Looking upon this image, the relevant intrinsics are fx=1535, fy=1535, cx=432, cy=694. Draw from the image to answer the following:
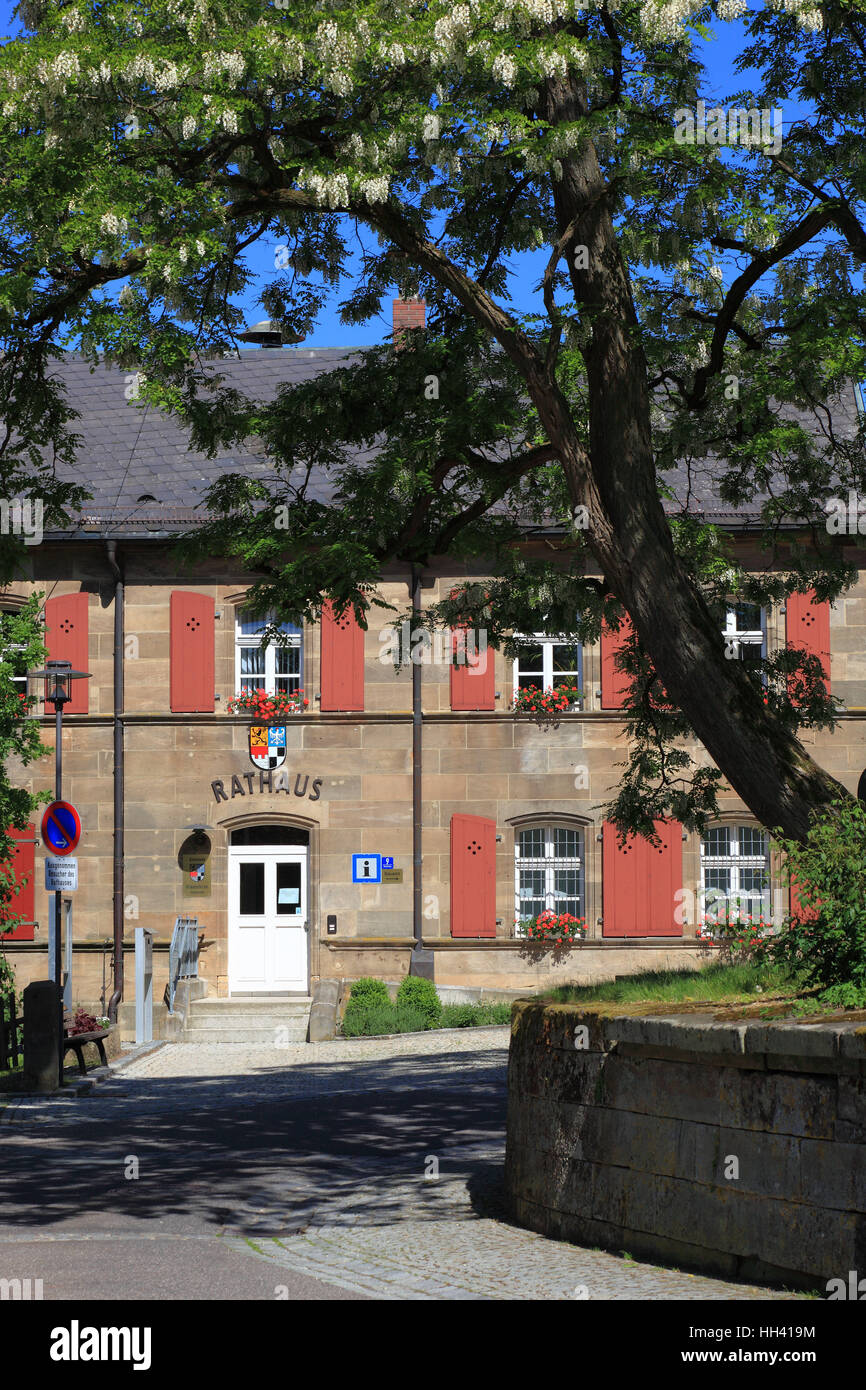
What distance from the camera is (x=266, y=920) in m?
22.3

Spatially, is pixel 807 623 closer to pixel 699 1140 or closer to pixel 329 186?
pixel 329 186

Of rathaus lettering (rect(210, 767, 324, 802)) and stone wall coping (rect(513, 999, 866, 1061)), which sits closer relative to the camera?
stone wall coping (rect(513, 999, 866, 1061))

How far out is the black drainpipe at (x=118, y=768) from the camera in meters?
21.6

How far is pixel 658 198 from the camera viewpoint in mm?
9172

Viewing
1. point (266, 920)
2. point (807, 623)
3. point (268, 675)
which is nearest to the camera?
point (807, 623)

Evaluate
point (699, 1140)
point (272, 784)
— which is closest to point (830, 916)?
A: point (699, 1140)

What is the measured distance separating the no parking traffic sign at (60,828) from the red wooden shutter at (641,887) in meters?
9.46

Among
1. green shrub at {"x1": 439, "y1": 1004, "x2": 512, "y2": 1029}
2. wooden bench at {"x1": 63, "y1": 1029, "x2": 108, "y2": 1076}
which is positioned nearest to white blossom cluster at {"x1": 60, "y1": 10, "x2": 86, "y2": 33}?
wooden bench at {"x1": 63, "y1": 1029, "x2": 108, "y2": 1076}

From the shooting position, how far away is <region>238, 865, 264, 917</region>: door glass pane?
73.2 feet

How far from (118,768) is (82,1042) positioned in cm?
719

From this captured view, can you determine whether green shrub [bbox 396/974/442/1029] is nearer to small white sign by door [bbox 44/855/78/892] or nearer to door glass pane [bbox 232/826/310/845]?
door glass pane [bbox 232/826/310/845]

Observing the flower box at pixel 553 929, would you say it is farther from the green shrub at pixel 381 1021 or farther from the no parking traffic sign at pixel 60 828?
the no parking traffic sign at pixel 60 828

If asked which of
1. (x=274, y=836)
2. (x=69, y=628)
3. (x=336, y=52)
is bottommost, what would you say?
(x=274, y=836)

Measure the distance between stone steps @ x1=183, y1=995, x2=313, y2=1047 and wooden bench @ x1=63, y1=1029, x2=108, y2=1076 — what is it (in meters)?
3.58
